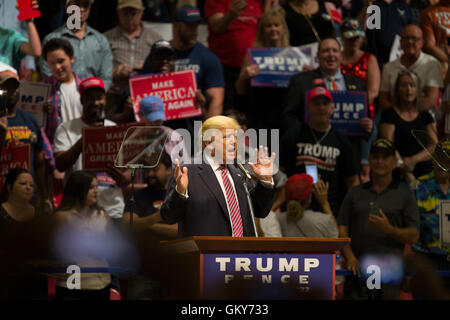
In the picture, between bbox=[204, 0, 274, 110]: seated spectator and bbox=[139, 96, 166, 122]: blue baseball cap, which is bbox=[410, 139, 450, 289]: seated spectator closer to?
bbox=[139, 96, 166, 122]: blue baseball cap

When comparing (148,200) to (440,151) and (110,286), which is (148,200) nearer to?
(110,286)

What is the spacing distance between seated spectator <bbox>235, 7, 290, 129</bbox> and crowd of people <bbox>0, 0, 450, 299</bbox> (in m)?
0.01

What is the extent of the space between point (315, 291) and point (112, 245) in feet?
6.07

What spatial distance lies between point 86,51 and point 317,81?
7.53ft

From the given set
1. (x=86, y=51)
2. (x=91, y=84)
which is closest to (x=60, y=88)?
(x=91, y=84)

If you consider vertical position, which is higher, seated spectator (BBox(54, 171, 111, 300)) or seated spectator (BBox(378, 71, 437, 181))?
seated spectator (BBox(378, 71, 437, 181))

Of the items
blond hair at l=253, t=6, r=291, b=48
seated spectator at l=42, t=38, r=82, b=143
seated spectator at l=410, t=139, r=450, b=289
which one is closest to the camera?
seated spectator at l=410, t=139, r=450, b=289

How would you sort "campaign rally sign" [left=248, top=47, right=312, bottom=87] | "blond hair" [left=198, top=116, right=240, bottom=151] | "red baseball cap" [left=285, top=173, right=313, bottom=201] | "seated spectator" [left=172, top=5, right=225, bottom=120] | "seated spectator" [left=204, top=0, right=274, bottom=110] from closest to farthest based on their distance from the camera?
"blond hair" [left=198, top=116, right=240, bottom=151] < "red baseball cap" [left=285, top=173, right=313, bottom=201] < "seated spectator" [left=172, top=5, right=225, bottom=120] < "campaign rally sign" [left=248, top=47, right=312, bottom=87] < "seated spectator" [left=204, top=0, right=274, bottom=110]

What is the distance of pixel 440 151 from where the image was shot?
17.9ft

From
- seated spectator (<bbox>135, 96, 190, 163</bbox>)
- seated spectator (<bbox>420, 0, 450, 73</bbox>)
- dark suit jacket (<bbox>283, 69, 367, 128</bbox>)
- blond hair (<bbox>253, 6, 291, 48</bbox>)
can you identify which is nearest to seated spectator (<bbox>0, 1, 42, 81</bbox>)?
seated spectator (<bbox>135, 96, 190, 163</bbox>)

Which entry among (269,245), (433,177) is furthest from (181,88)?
(269,245)

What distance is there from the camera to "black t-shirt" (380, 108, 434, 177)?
26.9 ft

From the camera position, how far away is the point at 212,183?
4984mm

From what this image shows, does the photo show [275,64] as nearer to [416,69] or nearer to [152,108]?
[416,69]
